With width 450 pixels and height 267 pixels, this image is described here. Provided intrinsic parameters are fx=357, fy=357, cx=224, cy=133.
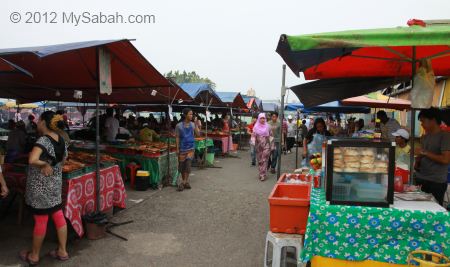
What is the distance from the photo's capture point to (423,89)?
145 inches

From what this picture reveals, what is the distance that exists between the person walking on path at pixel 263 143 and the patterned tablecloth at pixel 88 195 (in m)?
4.94

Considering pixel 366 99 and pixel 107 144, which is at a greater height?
pixel 366 99

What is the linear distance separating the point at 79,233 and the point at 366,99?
760 centimetres

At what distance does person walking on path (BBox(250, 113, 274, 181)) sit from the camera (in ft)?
34.3

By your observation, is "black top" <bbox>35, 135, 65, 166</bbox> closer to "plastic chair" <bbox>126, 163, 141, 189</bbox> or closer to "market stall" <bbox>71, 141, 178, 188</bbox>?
"market stall" <bbox>71, 141, 178, 188</bbox>

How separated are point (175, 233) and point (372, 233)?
3.36m

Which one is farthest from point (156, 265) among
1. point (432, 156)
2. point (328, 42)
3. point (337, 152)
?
point (432, 156)

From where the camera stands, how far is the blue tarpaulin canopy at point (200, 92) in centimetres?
1231

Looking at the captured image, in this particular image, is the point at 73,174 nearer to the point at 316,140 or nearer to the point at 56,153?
the point at 56,153

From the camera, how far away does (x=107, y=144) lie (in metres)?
9.65

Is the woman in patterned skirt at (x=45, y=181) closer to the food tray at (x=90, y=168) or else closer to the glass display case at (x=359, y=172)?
the food tray at (x=90, y=168)

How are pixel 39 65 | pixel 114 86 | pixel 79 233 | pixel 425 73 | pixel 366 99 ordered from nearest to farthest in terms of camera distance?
pixel 425 73 → pixel 79 233 → pixel 39 65 → pixel 114 86 → pixel 366 99

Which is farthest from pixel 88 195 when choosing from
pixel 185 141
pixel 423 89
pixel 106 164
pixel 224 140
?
pixel 224 140

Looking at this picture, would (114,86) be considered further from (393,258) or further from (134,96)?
(393,258)
